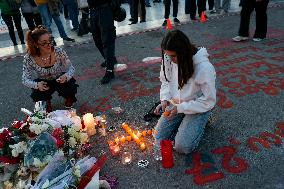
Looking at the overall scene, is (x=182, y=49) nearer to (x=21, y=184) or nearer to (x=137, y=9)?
(x=21, y=184)

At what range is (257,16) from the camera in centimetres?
781

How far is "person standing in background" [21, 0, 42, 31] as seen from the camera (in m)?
8.77

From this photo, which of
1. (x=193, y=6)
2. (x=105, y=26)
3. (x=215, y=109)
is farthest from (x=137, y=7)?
(x=215, y=109)

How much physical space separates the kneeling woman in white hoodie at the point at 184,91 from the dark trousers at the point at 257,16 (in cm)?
461

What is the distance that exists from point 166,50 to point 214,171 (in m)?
1.39

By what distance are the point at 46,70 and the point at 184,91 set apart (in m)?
2.33

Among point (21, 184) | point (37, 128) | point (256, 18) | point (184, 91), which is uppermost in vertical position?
point (256, 18)

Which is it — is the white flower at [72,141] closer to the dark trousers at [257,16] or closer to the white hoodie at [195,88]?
the white hoodie at [195,88]

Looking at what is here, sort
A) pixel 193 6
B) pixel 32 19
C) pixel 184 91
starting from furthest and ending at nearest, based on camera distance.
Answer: pixel 193 6 → pixel 32 19 → pixel 184 91

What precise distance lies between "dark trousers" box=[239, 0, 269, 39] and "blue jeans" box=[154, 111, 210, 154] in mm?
4734

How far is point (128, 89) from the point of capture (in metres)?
5.87

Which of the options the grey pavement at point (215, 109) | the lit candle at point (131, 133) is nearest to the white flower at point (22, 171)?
the grey pavement at point (215, 109)

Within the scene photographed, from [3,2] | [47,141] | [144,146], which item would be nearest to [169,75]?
[144,146]

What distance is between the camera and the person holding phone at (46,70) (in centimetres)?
481
